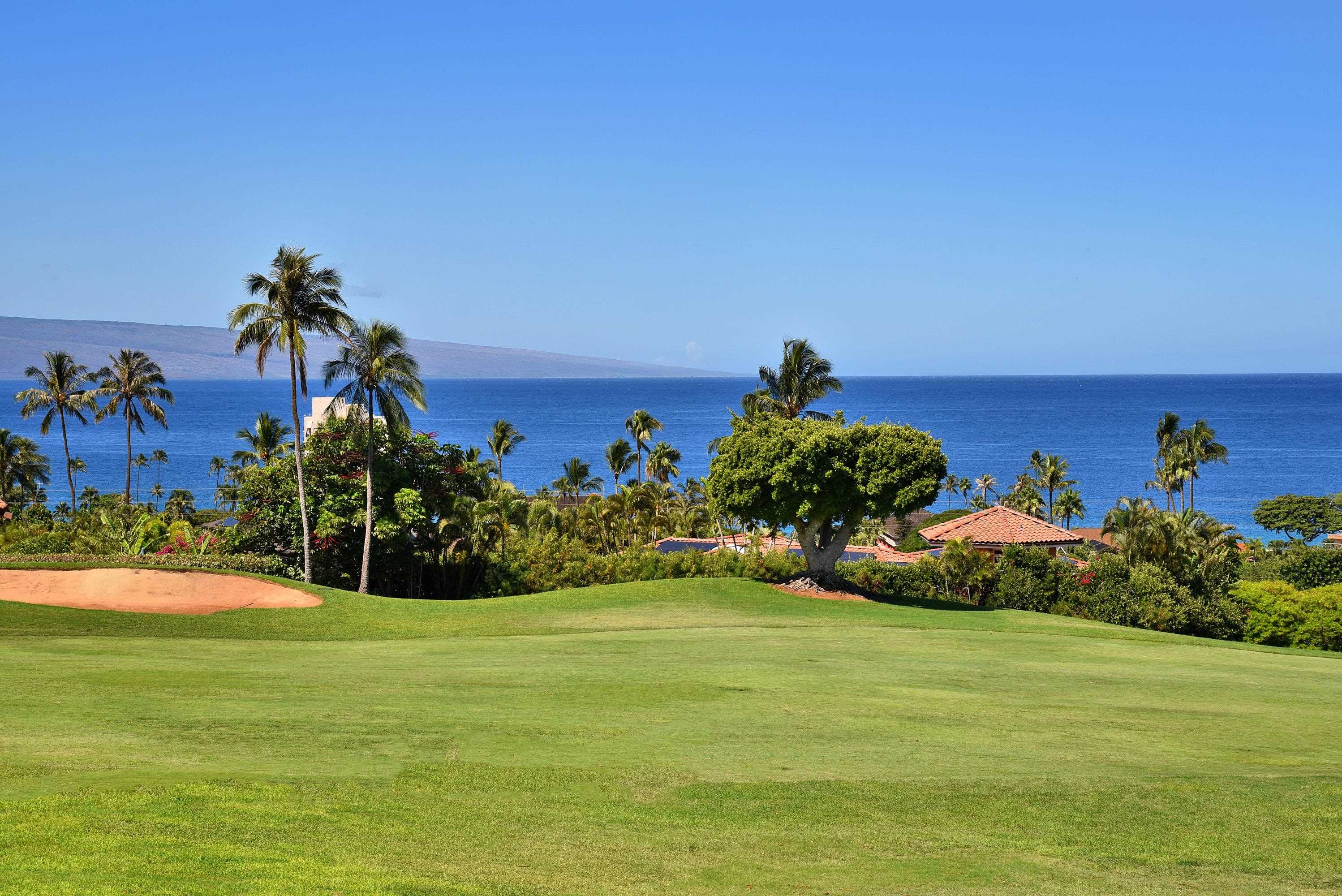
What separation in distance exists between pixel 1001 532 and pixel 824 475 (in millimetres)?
28682

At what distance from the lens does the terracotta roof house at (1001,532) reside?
62.2 meters

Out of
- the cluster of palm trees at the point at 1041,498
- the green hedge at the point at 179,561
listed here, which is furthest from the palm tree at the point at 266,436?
the cluster of palm trees at the point at 1041,498

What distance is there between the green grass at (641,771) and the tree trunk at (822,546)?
15637 mm

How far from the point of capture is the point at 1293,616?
41812 millimetres

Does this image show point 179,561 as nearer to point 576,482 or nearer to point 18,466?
point 18,466

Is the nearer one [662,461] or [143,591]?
[143,591]

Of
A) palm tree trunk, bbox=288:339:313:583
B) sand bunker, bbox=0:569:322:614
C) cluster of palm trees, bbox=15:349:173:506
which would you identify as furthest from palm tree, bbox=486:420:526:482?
sand bunker, bbox=0:569:322:614

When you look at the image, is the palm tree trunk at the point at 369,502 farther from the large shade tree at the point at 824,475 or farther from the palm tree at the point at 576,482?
the palm tree at the point at 576,482

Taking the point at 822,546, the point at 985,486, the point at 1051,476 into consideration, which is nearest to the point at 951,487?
the point at 985,486

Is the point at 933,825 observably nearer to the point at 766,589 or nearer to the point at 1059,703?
the point at 1059,703

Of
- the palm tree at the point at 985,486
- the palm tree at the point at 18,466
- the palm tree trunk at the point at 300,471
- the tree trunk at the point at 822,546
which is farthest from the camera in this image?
the palm tree at the point at 985,486

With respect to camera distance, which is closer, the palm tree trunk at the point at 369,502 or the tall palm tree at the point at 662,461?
the palm tree trunk at the point at 369,502

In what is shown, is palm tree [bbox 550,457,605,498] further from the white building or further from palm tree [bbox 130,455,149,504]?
palm tree [bbox 130,455,149,504]

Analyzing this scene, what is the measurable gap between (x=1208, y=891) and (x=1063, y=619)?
28.6 m
